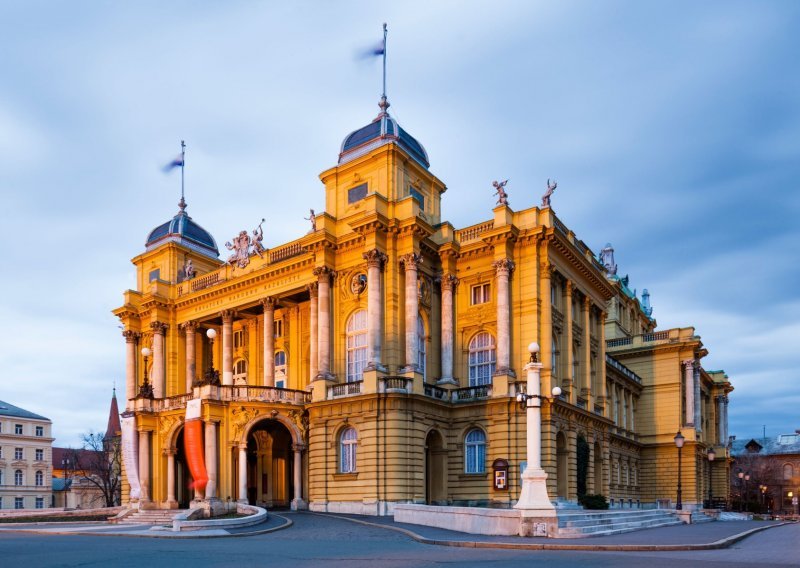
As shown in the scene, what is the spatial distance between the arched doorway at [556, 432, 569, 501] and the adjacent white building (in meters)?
75.0

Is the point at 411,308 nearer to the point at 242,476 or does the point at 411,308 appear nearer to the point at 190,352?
the point at 242,476

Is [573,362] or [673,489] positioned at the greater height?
[573,362]

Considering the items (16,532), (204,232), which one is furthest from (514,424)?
(204,232)

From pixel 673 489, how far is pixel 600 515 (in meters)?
35.0

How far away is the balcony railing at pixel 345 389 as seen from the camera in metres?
39.4

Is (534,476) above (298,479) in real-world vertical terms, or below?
above

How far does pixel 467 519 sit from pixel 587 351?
71.7 ft

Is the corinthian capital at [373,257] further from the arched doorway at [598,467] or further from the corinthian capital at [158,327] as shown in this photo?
the corinthian capital at [158,327]

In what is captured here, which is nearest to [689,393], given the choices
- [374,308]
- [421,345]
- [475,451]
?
[475,451]

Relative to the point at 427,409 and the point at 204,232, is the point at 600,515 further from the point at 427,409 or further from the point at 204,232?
the point at 204,232

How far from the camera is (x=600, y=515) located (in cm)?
2869

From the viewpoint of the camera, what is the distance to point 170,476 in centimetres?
4366

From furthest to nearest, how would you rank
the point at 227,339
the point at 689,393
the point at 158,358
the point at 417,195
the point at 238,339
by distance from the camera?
the point at 689,393 → the point at 158,358 → the point at 238,339 → the point at 227,339 → the point at 417,195

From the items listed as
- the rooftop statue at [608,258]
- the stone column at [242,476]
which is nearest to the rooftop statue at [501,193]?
the stone column at [242,476]
